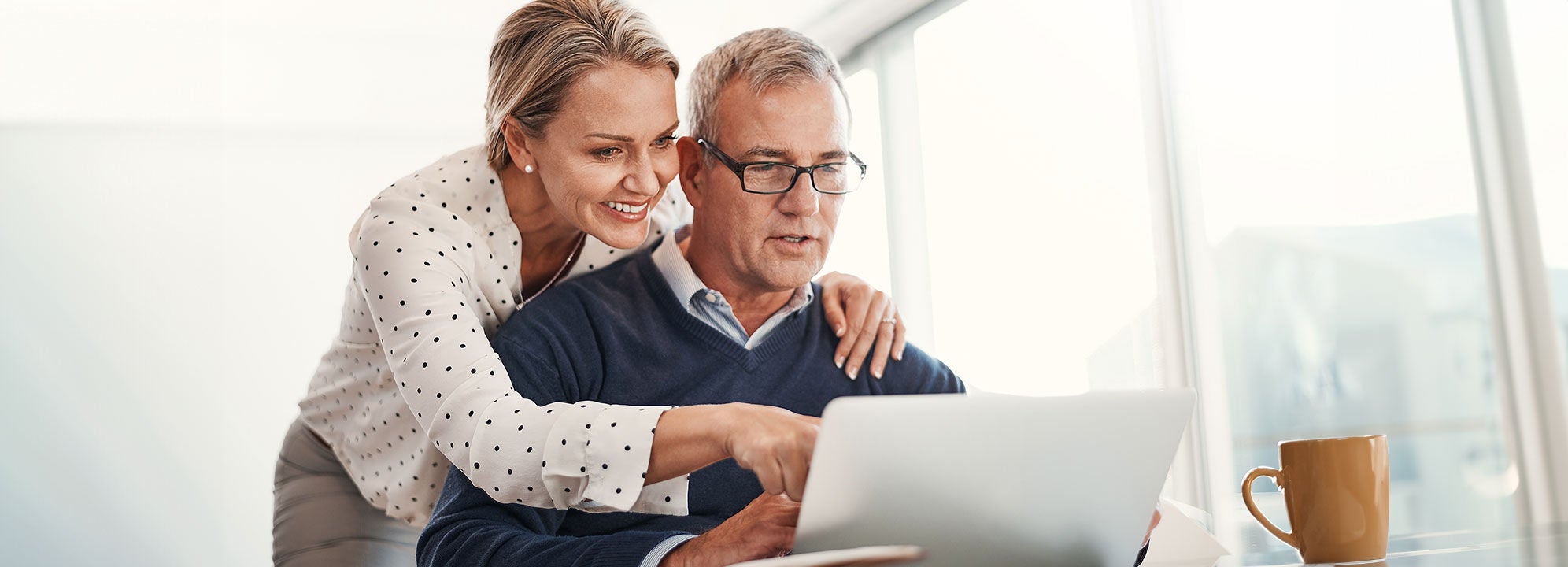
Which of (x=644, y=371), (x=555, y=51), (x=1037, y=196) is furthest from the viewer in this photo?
(x=1037, y=196)

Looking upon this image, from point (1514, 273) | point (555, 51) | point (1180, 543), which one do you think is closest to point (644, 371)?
point (555, 51)

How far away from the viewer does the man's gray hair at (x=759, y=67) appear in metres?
1.48

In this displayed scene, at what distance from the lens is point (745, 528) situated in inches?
37.9

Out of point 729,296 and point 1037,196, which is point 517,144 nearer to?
point 729,296

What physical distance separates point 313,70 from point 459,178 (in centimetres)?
346

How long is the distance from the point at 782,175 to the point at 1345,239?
179 centimetres

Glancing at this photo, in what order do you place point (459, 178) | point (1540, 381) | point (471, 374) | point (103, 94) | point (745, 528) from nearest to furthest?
1. point (745, 528)
2. point (471, 374)
3. point (459, 178)
4. point (1540, 381)
5. point (103, 94)

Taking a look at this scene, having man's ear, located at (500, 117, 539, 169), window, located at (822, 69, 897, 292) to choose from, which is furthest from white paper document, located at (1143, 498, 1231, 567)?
window, located at (822, 69, 897, 292)

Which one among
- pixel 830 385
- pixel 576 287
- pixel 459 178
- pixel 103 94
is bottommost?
pixel 830 385

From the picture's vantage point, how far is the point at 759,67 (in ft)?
4.86

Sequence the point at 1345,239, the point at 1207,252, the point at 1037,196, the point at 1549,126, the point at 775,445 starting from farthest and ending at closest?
the point at 1037,196 < the point at 1207,252 < the point at 1345,239 < the point at 1549,126 < the point at 775,445

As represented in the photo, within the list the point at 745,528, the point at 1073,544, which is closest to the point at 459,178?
the point at 745,528

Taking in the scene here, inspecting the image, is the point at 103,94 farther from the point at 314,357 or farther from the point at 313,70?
the point at 314,357

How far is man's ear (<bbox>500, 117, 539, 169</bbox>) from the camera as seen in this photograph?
1.44m
